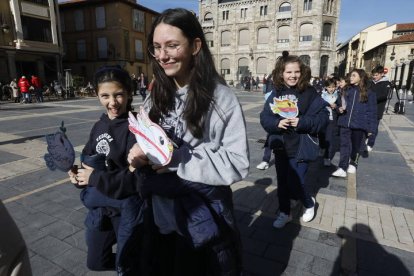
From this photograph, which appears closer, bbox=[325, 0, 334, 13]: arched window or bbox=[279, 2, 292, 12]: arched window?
bbox=[325, 0, 334, 13]: arched window

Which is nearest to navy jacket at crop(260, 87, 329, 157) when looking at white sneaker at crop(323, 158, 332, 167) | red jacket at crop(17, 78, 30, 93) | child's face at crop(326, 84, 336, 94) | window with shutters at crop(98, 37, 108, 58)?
white sneaker at crop(323, 158, 332, 167)

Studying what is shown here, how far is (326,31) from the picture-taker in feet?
127

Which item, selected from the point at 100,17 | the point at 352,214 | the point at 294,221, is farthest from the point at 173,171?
the point at 100,17

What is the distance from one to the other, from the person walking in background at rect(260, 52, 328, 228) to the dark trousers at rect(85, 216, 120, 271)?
190 cm

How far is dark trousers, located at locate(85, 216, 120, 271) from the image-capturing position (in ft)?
6.42

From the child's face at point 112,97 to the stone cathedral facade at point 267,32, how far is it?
37.4m

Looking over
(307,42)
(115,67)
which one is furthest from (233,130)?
(307,42)

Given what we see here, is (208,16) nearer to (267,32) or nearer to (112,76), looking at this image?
(267,32)

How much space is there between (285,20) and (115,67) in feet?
139

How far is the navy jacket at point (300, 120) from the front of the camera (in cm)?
293

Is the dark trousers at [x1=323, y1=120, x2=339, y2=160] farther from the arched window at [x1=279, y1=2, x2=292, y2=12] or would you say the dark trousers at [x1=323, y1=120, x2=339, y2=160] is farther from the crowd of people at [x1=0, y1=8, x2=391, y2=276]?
the arched window at [x1=279, y1=2, x2=292, y2=12]

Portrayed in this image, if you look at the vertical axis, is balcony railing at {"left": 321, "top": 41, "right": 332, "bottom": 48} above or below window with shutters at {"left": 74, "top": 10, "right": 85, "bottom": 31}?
below

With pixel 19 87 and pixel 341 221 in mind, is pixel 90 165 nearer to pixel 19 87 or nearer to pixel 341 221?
pixel 341 221

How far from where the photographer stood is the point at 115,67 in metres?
2.13
